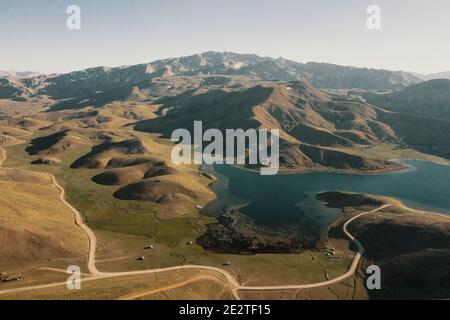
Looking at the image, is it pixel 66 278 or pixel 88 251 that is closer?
pixel 66 278

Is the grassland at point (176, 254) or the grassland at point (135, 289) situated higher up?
the grassland at point (135, 289)

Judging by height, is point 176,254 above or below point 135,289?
below

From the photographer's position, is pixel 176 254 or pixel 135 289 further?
pixel 176 254

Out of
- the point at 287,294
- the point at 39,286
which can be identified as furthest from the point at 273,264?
the point at 39,286

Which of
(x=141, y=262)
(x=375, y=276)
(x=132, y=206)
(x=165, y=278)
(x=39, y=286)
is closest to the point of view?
(x=39, y=286)

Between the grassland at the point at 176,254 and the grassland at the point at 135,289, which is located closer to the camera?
the grassland at the point at 135,289

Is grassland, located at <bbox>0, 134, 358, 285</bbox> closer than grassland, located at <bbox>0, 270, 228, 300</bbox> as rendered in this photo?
No

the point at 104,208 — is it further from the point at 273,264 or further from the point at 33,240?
the point at 273,264

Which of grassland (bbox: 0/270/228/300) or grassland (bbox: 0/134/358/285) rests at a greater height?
grassland (bbox: 0/270/228/300)
